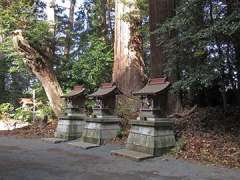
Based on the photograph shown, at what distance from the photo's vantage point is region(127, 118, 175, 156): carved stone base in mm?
8391

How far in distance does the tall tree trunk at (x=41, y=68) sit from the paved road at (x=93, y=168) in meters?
5.55

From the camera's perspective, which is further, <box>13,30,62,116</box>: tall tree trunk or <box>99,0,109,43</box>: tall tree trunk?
<box>99,0,109,43</box>: tall tree trunk

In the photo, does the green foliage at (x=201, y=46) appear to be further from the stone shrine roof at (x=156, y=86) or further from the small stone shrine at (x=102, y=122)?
the small stone shrine at (x=102, y=122)

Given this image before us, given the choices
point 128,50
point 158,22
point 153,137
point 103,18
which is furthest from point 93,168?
point 103,18

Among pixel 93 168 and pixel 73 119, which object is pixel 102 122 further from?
pixel 93 168

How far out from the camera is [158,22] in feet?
37.8

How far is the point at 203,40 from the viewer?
8555 millimetres

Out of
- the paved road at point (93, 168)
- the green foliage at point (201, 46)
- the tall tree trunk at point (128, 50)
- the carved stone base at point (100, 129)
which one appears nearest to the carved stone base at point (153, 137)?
the paved road at point (93, 168)

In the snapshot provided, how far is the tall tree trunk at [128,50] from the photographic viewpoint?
45.2 feet

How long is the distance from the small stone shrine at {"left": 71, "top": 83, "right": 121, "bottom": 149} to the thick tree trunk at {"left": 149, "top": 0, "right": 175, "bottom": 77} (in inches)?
60.3

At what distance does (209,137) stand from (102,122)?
10.1 feet

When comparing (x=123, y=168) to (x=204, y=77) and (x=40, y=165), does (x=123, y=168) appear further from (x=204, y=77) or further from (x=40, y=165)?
(x=204, y=77)

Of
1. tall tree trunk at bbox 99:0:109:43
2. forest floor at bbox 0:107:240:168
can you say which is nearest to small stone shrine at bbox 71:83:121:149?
forest floor at bbox 0:107:240:168

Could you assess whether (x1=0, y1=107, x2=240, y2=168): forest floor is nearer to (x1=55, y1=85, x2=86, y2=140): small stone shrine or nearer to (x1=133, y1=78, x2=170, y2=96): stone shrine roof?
(x1=133, y1=78, x2=170, y2=96): stone shrine roof
